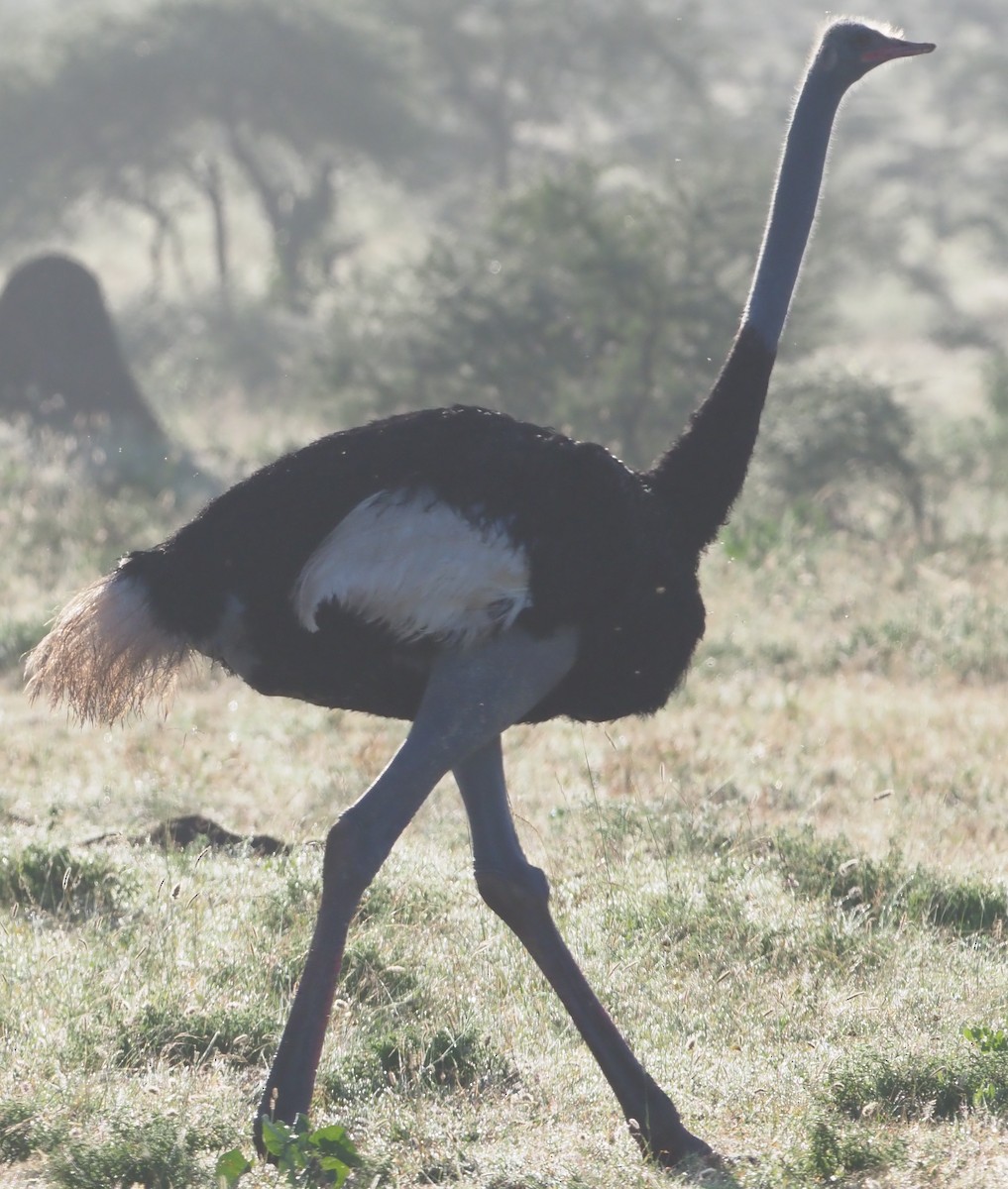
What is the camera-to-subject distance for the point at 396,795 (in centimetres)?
327

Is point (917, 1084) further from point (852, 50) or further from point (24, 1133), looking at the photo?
point (852, 50)

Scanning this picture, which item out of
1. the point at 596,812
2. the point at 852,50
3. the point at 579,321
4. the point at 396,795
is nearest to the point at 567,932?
the point at 596,812

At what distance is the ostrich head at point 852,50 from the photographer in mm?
4020

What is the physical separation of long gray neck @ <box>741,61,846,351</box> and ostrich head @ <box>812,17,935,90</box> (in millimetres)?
22

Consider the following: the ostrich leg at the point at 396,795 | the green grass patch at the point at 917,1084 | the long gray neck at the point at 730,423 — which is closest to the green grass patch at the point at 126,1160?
the ostrich leg at the point at 396,795

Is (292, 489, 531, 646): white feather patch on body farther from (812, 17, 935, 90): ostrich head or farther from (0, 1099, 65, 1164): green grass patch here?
(812, 17, 935, 90): ostrich head

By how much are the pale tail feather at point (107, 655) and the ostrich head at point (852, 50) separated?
1.74 meters

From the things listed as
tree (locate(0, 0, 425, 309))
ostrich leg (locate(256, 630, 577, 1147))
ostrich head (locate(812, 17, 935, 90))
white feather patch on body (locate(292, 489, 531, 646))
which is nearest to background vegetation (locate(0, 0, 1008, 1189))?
ostrich leg (locate(256, 630, 577, 1147))

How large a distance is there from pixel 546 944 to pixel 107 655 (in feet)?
2.99

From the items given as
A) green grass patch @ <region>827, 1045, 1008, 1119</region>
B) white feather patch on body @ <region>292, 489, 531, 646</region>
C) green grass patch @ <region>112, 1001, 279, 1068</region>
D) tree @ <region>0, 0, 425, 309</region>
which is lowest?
green grass patch @ <region>112, 1001, 279, 1068</region>

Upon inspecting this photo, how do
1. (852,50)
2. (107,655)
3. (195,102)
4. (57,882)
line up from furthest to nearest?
(195,102) → (57,882) → (852,50) → (107,655)

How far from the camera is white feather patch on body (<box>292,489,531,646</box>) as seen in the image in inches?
128

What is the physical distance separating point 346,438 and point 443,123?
27.8m

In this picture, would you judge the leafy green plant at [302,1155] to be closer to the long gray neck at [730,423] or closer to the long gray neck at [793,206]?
the long gray neck at [730,423]
